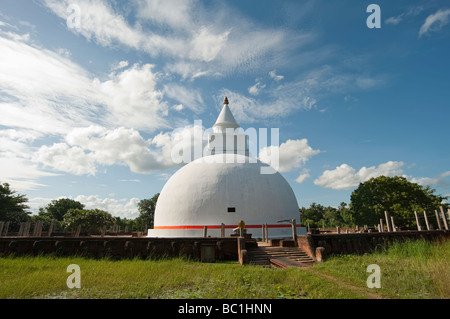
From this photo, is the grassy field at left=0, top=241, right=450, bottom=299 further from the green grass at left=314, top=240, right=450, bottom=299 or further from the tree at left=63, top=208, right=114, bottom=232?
the tree at left=63, top=208, right=114, bottom=232

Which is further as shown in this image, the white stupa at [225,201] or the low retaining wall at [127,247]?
the white stupa at [225,201]

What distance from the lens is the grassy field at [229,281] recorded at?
19.9ft

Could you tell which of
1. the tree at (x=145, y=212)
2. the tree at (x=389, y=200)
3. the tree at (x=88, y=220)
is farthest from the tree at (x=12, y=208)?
the tree at (x=389, y=200)

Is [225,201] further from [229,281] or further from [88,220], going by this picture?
[88,220]

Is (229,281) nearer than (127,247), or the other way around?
(229,281)

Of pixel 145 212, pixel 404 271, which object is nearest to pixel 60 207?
pixel 145 212

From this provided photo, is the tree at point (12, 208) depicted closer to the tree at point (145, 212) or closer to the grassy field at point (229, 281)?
the tree at point (145, 212)

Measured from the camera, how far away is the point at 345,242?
11961mm

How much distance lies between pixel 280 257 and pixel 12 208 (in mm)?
39834

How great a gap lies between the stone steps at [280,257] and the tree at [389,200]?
950 inches
